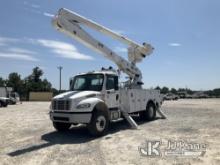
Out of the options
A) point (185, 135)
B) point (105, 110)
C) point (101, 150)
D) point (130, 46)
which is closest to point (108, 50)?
point (130, 46)

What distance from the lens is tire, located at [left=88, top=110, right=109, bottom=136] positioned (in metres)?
10.3

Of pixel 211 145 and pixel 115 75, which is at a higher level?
pixel 115 75

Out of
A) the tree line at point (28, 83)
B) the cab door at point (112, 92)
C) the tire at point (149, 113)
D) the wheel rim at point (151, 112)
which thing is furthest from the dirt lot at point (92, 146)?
the tree line at point (28, 83)

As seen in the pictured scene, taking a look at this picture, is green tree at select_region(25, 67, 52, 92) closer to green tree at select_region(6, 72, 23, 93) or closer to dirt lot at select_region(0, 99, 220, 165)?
green tree at select_region(6, 72, 23, 93)

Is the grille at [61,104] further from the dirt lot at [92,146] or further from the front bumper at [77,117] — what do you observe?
the dirt lot at [92,146]

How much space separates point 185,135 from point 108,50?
20.3ft

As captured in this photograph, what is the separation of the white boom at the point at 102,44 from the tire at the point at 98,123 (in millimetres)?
3987

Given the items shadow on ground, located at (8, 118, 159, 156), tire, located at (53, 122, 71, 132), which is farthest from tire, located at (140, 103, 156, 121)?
tire, located at (53, 122, 71, 132)

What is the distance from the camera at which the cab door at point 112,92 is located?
11812mm

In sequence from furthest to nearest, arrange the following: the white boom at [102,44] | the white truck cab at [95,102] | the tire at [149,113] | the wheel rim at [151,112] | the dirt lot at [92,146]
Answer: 1. the wheel rim at [151,112]
2. the tire at [149,113]
3. the white boom at [102,44]
4. the white truck cab at [95,102]
5. the dirt lot at [92,146]

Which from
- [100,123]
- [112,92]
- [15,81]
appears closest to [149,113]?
[112,92]

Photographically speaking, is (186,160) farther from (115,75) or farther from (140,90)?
(140,90)

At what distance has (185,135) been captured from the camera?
33.4 ft

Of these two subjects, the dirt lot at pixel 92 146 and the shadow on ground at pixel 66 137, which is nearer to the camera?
the dirt lot at pixel 92 146
